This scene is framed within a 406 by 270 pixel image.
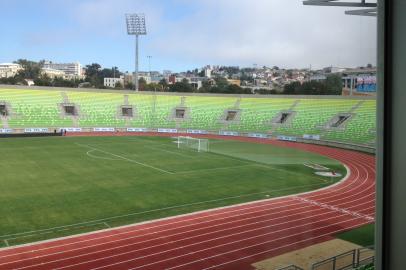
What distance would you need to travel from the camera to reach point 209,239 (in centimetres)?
491

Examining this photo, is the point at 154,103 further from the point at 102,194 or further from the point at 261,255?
the point at 261,255

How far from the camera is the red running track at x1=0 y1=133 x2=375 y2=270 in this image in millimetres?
Result: 4168

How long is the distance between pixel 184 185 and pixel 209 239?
10.7 ft

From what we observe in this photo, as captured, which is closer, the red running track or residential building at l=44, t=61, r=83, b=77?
the red running track

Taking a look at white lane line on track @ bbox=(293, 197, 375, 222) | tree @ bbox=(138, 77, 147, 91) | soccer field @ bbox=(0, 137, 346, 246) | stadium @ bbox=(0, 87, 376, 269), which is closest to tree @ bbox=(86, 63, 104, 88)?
stadium @ bbox=(0, 87, 376, 269)

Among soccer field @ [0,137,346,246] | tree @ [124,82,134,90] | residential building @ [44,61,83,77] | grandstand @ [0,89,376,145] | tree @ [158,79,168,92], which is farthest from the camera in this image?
tree @ [124,82,134,90]

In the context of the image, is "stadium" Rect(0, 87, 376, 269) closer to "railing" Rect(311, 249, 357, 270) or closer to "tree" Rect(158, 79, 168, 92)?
"railing" Rect(311, 249, 357, 270)

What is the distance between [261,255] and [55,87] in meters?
17.3

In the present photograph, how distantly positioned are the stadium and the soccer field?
0.03 m

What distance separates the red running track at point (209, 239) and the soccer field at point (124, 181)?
44 centimetres

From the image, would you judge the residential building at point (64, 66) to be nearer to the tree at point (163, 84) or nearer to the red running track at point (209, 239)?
the tree at point (163, 84)

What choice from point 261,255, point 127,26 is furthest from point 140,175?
point 127,26

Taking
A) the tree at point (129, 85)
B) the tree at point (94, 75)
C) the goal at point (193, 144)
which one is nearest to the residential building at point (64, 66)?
the tree at point (94, 75)

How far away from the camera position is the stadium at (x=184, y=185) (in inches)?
175
